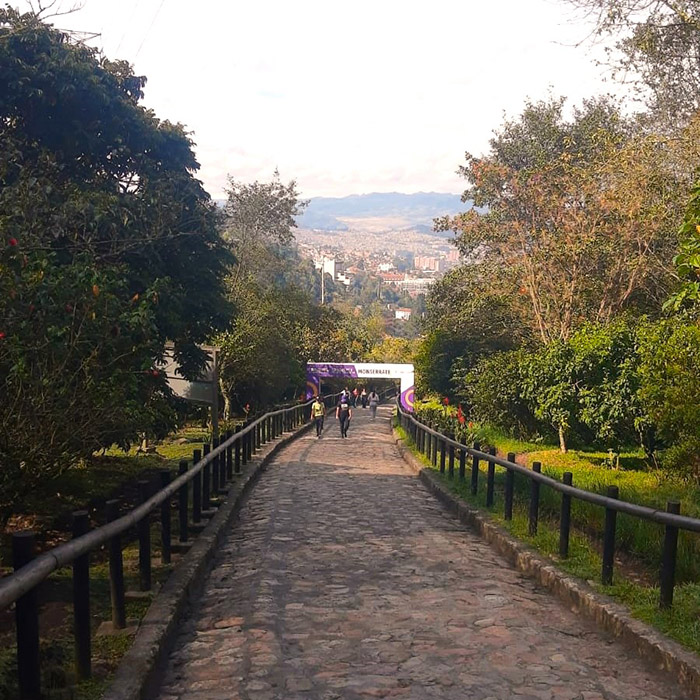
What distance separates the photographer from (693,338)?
44.8ft

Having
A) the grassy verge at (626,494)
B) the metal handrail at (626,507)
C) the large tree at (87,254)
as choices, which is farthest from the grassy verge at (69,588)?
the grassy verge at (626,494)

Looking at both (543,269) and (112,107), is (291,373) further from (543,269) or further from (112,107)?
(112,107)

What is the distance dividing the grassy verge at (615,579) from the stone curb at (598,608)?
0.26 feet

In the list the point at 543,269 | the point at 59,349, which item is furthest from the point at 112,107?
the point at 543,269

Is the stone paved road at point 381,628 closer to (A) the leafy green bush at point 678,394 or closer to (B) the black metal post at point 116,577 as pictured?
(B) the black metal post at point 116,577

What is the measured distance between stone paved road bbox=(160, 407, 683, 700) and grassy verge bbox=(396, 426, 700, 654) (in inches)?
12.6

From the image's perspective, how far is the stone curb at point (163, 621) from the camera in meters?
4.41

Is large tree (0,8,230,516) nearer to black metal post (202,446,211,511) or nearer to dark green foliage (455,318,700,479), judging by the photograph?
black metal post (202,446,211,511)

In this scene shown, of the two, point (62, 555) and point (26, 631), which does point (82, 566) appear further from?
point (26, 631)

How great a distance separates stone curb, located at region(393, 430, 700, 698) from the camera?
15.8 feet

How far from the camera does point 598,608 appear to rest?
6.00m

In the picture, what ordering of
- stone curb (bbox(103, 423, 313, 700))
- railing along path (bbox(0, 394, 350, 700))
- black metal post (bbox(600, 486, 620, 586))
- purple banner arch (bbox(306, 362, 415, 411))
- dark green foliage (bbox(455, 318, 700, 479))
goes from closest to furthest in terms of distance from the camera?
railing along path (bbox(0, 394, 350, 700))
stone curb (bbox(103, 423, 313, 700))
black metal post (bbox(600, 486, 620, 586))
dark green foliage (bbox(455, 318, 700, 479))
purple banner arch (bbox(306, 362, 415, 411))

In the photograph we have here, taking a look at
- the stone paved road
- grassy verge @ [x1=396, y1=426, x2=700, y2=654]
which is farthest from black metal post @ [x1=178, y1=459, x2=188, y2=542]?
grassy verge @ [x1=396, y1=426, x2=700, y2=654]

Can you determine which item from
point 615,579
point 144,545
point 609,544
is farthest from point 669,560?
point 144,545
